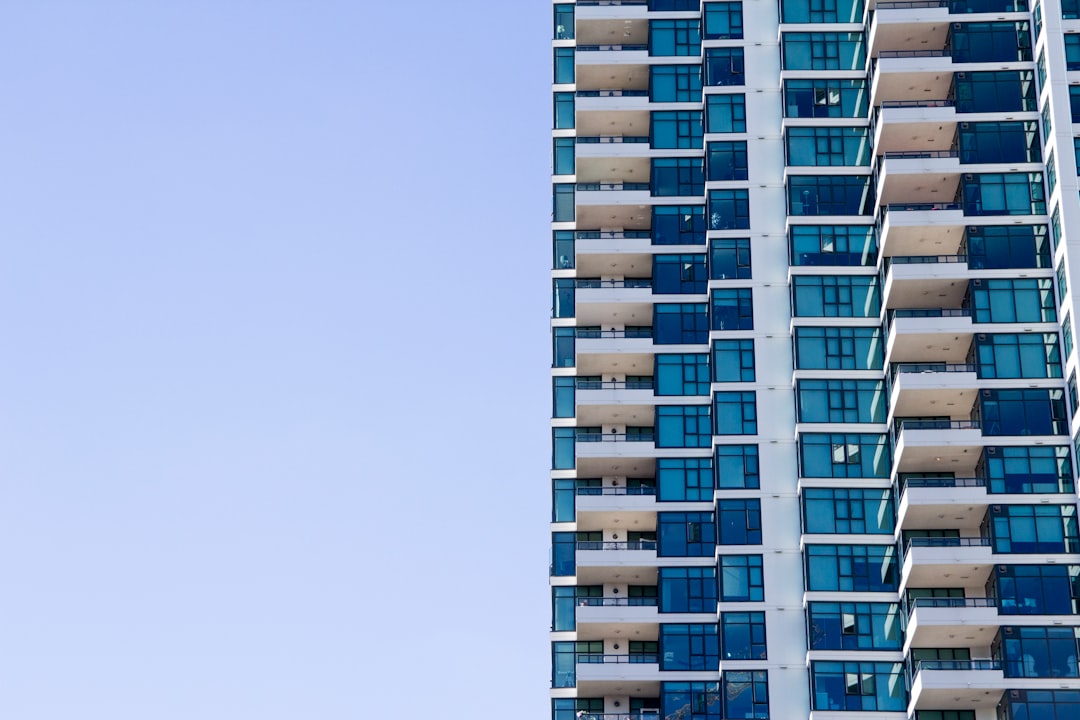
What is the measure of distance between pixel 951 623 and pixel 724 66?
3536cm

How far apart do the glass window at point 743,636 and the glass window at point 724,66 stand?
101 ft

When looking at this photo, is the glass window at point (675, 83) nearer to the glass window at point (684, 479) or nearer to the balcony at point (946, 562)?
the glass window at point (684, 479)

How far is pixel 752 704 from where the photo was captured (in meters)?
99.9

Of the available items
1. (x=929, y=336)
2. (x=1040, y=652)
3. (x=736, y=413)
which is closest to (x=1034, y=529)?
(x=1040, y=652)

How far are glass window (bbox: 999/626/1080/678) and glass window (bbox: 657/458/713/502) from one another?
59.7ft

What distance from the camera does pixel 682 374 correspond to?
Answer: 110 metres

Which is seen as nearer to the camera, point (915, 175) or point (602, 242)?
point (915, 175)

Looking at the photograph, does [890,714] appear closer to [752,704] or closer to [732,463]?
[752,704]

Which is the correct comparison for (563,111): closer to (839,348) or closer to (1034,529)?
(839,348)

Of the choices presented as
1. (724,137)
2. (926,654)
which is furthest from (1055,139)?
(926,654)

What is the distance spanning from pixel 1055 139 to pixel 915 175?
735 cm

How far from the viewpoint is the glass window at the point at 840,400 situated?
104500 millimetres

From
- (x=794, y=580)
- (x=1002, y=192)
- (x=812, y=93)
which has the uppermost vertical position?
(x=812, y=93)

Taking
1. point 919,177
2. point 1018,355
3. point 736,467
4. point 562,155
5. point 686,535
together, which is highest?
point 562,155
